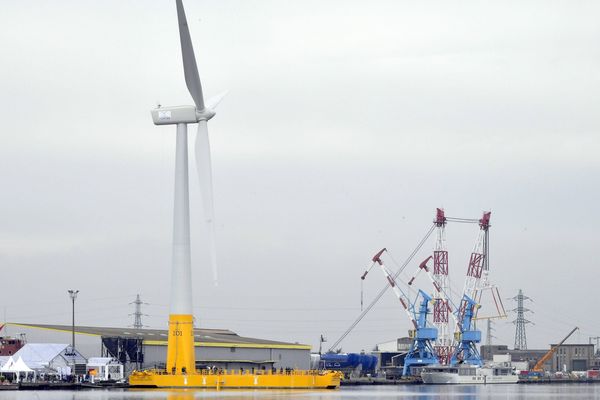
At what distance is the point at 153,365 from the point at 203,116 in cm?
4977

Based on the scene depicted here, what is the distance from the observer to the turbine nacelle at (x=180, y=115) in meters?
115

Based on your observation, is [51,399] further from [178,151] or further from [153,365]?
[153,365]

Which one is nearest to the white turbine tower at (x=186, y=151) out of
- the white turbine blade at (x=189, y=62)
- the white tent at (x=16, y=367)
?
the white turbine blade at (x=189, y=62)

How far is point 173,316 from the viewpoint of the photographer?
371ft

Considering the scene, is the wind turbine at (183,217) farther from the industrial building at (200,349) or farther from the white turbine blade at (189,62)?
the industrial building at (200,349)

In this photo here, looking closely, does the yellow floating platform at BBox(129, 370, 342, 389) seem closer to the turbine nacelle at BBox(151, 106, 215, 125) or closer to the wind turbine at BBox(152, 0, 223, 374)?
the wind turbine at BBox(152, 0, 223, 374)

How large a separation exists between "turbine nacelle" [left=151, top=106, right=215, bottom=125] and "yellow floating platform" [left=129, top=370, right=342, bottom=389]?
27.5 metres

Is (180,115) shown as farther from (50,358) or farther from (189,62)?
(50,358)

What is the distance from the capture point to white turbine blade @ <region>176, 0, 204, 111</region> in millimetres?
95281

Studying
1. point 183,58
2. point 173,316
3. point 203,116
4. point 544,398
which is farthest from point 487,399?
point 183,58

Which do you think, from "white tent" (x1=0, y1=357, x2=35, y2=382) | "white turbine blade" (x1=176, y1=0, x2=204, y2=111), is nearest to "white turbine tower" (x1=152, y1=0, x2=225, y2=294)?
"white turbine blade" (x1=176, y1=0, x2=204, y2=111)

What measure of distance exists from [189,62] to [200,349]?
213 ft

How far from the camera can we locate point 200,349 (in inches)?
6191

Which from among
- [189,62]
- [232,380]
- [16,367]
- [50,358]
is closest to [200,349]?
[50,358]
